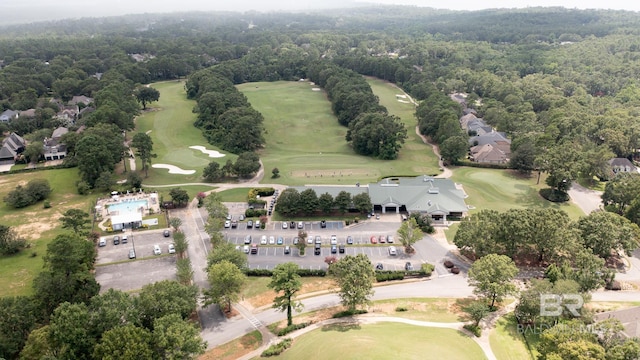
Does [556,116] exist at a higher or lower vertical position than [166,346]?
higher

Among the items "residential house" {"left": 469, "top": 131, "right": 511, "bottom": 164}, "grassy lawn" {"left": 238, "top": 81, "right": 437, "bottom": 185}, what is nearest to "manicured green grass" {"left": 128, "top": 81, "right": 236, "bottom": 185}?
"grassy lawn" {"left": 238, "top": 81, "right": 437, "bottom": 185}

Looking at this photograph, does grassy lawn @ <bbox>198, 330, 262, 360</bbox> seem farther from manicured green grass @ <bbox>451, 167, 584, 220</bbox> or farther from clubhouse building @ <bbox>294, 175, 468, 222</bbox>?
manicured green grass @ <bbox>451, 167, 584, 220</bbox>

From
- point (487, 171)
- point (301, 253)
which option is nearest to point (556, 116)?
point (487, 171)

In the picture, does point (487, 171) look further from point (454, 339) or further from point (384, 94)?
point (384, 94)

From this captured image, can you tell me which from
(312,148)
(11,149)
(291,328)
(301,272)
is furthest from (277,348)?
(11,149)

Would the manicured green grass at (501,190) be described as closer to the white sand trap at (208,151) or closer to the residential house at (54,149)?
the white sand trap at (208,151)

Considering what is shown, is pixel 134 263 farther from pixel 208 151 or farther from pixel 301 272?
pixel 208 151

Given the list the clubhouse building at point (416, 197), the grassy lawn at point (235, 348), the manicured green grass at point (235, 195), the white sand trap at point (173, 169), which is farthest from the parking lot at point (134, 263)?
the clubhouse building at point (416, 197)
